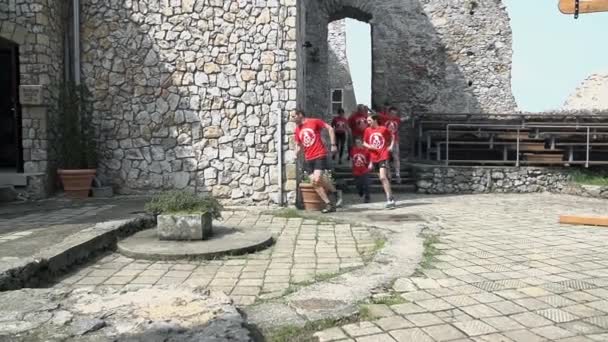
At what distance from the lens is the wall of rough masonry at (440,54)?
16.6 metres

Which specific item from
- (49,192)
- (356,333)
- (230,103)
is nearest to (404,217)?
(230,103)

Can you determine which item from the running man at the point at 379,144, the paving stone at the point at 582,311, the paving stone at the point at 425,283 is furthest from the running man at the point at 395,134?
the paving stone at the point at 582,311

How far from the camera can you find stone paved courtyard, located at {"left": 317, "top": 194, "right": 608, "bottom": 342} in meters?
3.17

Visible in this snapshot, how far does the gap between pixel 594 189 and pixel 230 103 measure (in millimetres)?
8043

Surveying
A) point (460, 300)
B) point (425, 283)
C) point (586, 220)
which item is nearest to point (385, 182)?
point (586, 220)

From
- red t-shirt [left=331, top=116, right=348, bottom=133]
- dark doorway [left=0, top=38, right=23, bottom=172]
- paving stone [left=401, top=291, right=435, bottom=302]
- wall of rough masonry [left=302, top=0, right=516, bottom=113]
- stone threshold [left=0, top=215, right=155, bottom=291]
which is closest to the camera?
paving stone [left=401, top=291, right=435, bottom=302]

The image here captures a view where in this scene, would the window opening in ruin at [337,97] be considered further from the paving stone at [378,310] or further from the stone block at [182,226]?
the paving stone at [378,310]

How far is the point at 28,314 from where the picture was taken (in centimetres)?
301

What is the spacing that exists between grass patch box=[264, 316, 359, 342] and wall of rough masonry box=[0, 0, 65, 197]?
6912 mm

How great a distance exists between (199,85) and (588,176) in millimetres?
9055

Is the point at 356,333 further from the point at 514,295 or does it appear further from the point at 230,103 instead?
the point at 230,103

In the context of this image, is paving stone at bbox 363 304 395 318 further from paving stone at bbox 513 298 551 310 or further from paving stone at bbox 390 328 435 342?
paving stone at bbox 513 298 551 310

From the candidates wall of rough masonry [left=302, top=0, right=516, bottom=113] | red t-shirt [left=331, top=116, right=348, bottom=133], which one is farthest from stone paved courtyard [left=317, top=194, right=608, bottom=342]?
wall of rough masonry [left=302, top=0, right=516, bottom=113]

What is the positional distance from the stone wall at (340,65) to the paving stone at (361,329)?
Answer: 2237cm
